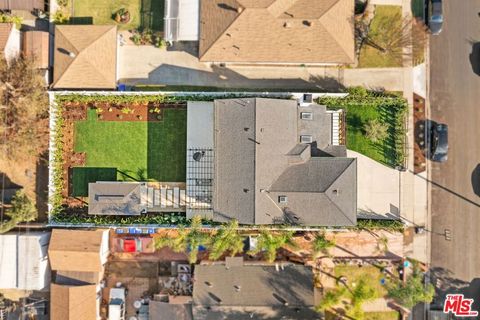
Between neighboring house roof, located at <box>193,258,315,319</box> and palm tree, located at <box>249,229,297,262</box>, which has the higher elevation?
palm tree, located at <box>249,229,297,262</box>

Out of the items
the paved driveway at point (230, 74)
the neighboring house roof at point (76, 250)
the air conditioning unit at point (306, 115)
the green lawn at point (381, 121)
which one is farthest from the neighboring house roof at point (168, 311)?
the green lawn at point (381, 121)

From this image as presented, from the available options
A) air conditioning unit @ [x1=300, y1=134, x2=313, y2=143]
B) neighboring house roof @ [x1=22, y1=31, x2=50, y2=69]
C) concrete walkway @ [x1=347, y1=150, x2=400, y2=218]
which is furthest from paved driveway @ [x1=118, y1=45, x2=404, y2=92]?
concrete walkway @ [x1=347, y1=150, x2=400, y2=218]

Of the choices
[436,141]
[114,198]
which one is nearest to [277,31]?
[436,141]

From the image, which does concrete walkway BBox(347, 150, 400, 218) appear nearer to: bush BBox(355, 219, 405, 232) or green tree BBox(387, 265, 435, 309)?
bush BBox(355, 219, 405, 232)

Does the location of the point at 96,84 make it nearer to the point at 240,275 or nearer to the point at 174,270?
the point at 174,270

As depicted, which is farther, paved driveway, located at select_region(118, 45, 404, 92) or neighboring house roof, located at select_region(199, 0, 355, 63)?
paved driveway, located at select_region(118, 45, 404, 92)

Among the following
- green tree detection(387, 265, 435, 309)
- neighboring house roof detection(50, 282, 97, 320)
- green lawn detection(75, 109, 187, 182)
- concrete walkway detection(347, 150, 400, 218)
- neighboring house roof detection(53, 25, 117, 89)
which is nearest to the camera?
green tree detection(387, 265, 435, 309)

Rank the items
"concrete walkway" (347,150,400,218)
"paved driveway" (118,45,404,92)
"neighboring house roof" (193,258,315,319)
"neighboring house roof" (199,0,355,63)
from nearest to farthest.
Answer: "neighboring house roof" (199,0,355,63)
"neighboring house roof" (193,258,315,319)
"concrete walkway" (347,150,400,218)
"paved driveway" (118,45,404,92)
